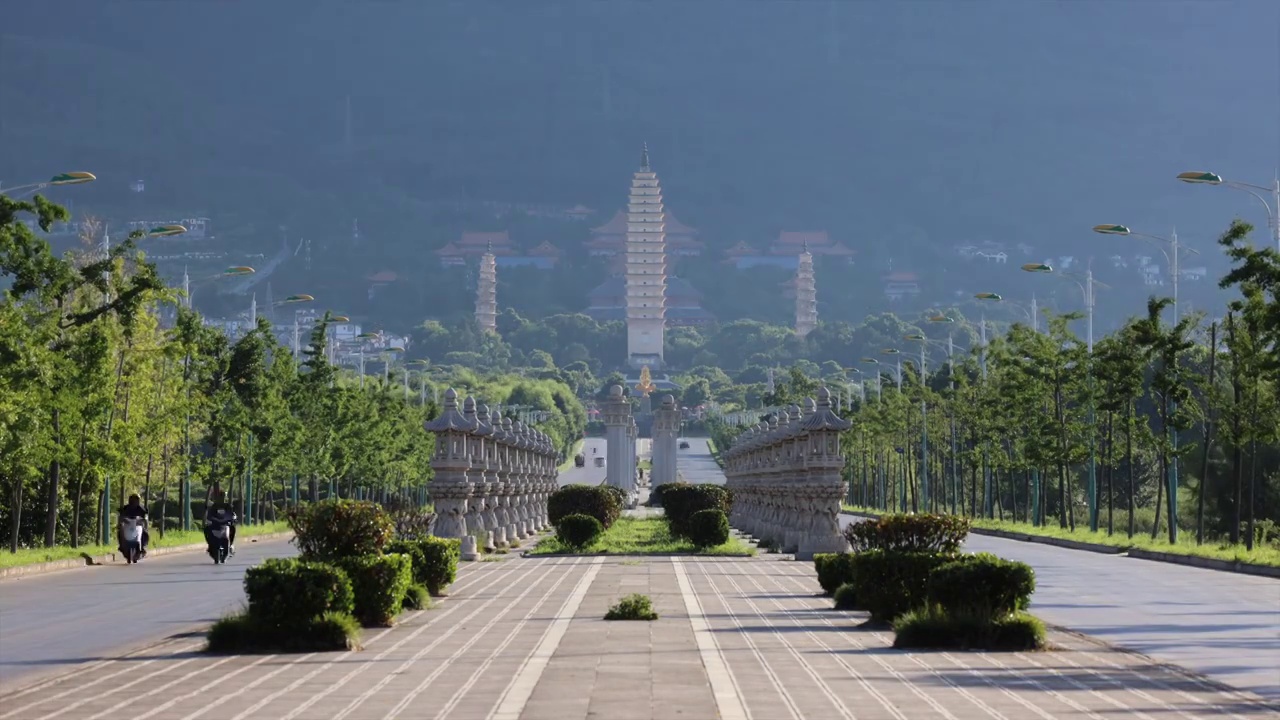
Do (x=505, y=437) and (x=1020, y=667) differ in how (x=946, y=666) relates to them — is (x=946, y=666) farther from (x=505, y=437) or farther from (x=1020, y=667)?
(x=505, y=437)

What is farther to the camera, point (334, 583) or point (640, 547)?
point (640, 547)

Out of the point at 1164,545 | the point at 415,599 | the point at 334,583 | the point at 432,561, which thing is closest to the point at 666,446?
the point at 1164,545

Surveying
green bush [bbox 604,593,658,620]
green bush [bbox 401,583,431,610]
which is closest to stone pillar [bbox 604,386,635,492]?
green bush [bbox 401,583,431,610]

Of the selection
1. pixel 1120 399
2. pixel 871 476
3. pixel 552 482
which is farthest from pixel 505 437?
pixel 871 476

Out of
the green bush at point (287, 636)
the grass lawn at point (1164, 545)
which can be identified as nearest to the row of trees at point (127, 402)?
the green bush at point (287, 636)

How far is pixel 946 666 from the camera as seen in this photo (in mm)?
16078

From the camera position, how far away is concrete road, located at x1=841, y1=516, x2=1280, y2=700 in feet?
55.4

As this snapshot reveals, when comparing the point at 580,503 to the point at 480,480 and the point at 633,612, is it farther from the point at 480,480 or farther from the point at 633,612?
the point at 633,612

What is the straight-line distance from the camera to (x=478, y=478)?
133ft

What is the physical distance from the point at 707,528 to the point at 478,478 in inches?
220

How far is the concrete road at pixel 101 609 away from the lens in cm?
1795

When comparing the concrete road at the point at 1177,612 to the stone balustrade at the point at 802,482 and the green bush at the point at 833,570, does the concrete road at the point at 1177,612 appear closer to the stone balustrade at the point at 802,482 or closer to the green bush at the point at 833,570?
the green bush at the point at 833,570

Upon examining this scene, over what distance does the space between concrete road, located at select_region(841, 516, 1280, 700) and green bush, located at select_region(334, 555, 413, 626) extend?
7.11 meters

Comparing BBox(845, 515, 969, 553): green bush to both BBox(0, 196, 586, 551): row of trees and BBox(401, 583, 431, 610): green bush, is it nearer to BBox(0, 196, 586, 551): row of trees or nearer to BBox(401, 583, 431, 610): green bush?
BBox(401, 583, 431, 610): green bush
